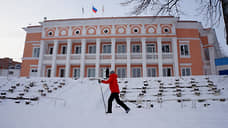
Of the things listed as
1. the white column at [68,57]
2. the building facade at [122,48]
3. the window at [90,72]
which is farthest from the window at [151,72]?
the white column at [68,57]

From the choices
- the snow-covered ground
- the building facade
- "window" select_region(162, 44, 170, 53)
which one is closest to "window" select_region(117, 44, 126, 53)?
the building facade

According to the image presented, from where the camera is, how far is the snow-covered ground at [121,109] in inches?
165

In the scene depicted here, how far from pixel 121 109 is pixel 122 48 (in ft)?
56.8

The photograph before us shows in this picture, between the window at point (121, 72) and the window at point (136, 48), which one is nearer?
the window at point (121, 72)

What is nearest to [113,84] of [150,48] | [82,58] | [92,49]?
[82,58]

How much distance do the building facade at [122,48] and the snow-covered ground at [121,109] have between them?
11.1 m

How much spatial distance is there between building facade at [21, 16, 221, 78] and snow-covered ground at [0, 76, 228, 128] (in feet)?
36.5

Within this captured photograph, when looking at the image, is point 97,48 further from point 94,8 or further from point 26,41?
point 26,41

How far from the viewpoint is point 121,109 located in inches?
252

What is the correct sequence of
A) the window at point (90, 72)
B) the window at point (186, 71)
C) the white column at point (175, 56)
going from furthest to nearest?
the window at point (90, 72), the window at point (186, 71), the white column at point (175, 56)

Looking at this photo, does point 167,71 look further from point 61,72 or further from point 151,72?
point 61,72

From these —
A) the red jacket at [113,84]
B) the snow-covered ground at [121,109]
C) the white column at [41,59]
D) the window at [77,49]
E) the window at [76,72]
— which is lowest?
the snow-covered ground at [121,109]

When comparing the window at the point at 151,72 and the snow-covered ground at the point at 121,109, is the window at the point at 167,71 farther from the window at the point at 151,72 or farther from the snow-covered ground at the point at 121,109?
the snow-covered ground at the point at 121,109

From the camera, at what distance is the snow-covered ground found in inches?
165
